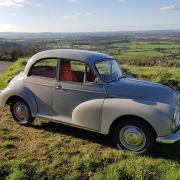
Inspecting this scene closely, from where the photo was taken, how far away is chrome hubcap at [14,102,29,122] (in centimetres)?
686

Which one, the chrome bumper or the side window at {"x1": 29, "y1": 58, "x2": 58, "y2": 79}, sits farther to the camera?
the side window at {"x1": 29, "y1": 58, "x2": 58, "y2": 79}

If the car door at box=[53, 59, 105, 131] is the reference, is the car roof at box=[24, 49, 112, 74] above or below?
above

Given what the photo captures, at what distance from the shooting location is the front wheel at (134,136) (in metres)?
5.29

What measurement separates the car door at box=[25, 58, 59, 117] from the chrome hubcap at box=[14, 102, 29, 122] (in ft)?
1.31

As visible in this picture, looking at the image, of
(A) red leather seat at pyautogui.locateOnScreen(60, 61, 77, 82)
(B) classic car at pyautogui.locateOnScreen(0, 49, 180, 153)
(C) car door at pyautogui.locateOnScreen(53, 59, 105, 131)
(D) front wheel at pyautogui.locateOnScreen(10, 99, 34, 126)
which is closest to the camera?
(B) classic car at pyautogui.locateOnScreen(0, 49, 180, 153)

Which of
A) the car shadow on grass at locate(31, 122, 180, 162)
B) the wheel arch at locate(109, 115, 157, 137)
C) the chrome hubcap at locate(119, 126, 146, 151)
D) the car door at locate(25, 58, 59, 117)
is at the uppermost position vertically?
the car door at locate(25, 58, 59, 117)

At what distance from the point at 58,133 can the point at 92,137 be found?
30.3 inches

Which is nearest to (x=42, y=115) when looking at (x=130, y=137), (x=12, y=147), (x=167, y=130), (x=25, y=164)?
(x=12, y=147)

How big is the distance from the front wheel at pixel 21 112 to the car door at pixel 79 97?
822 mm

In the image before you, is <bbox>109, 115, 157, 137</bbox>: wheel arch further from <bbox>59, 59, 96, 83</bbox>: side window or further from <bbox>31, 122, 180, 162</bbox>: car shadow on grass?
<bbox>59, 59, 96, 83</bbox>: side window

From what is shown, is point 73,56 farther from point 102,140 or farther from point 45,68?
point 102,140

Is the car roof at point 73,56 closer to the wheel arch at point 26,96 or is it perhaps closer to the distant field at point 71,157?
the wheel arch at point 26,96

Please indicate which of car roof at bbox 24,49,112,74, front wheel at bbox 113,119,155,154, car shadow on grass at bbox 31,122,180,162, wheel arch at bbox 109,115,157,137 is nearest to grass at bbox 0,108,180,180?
car shadow on grass at bbox 31,122,180,162

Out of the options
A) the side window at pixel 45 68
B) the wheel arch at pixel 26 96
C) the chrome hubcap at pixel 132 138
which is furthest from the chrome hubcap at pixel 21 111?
the chrome hubcap at pixel 132 138
